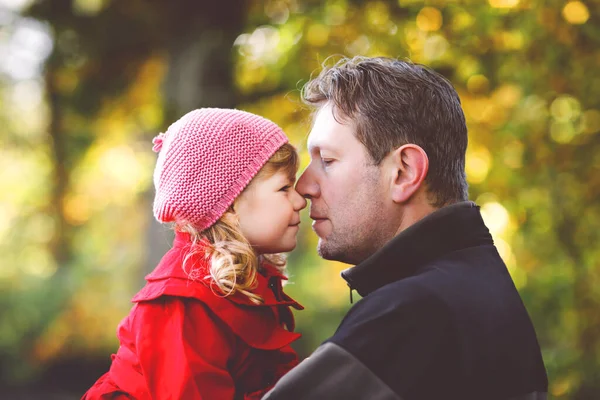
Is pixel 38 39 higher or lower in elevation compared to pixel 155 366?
higher

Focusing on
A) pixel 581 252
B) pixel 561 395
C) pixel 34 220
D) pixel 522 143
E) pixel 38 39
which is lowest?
pixel 34 220

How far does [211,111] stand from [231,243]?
527 mm

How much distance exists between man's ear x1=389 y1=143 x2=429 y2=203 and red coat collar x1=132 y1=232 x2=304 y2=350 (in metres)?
0.58

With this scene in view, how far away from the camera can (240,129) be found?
2.65m

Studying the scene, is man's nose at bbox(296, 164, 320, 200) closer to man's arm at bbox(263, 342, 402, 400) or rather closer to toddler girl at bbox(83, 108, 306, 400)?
toddler girl at bbox(83, 108, 306, 400)

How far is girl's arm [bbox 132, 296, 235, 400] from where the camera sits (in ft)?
7.29

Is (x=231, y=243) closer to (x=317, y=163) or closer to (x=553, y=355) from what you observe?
(x=317, y=163)

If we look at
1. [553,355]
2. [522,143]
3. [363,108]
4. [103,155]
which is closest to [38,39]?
[103,155]

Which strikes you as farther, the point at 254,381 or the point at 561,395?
the point at 561,395

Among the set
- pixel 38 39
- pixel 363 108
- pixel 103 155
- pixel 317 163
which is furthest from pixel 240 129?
pixel 103 155

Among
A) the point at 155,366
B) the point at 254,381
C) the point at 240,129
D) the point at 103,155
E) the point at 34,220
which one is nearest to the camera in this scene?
the point at 155,366

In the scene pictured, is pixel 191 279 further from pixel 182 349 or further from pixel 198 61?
pixel 198 61

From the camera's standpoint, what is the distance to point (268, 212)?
2.61 meters

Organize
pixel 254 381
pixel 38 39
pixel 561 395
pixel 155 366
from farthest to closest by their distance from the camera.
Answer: pixel 38 39 < pixel 561 395 < pixel 254 381 < pixel 155 366
